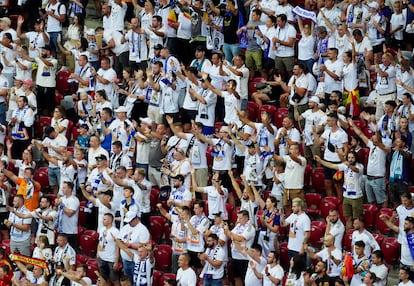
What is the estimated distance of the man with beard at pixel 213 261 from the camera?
18125 mm

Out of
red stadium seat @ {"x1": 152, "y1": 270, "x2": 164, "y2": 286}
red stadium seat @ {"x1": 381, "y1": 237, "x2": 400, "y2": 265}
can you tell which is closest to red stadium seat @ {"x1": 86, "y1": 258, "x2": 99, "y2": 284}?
red stadium seat @ {"x1": 152, "y1": 270, "x2": 164, "y2": 286}

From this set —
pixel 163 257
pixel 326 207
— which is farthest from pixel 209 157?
pixel 326 207

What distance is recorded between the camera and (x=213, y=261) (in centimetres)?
1811

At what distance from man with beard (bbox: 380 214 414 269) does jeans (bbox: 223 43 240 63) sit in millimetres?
5445

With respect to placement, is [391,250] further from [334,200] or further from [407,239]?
[334,200]

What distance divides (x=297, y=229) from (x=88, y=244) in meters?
3.69

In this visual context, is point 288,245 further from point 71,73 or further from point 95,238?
point 71,73

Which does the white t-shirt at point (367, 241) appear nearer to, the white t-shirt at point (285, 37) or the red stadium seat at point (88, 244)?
the red stadium seat at point (88, 244)

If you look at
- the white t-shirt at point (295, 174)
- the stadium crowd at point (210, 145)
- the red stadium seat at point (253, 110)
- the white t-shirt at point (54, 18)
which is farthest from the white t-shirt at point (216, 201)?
the white t-shirt at point (54, 18)

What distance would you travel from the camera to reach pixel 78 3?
24.3 m

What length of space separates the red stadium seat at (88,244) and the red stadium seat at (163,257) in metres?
1.15

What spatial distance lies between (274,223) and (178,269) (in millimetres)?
1612

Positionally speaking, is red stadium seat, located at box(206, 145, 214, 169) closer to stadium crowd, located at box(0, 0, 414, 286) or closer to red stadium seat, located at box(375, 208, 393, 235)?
stadium crowd, located at box(0, 0, 414, 286)

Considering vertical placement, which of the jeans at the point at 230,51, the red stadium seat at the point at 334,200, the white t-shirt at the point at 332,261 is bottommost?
the white t-shirt at the point at 332,261
